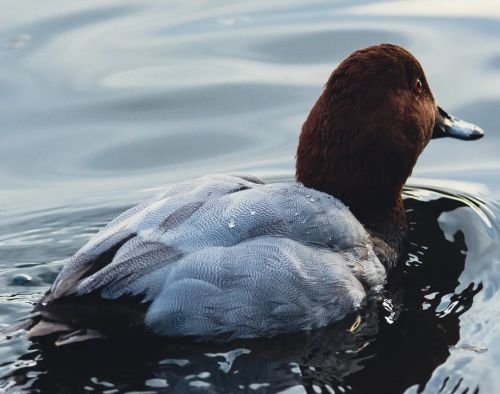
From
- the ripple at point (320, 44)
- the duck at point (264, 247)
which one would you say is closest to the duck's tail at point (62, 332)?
the duck at point (264, 247)

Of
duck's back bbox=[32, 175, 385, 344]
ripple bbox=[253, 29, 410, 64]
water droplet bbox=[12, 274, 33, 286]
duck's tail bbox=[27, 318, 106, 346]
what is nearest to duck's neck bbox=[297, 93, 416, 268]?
duck's back bbox=[32, 175, 385, 344]

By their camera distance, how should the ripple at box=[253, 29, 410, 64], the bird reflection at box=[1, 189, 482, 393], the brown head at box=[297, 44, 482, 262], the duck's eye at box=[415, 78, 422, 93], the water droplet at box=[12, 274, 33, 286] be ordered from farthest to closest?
the ripple at box=[253, 29, 410, 64] → the duck's eye at box=[415, 78, 422, 93] → the brown head at box=[297, 44, 482, 262] → the water droplet at box=[12, 274, 33, 286] → the bird reflection at box=[1, 189, 482, 393]

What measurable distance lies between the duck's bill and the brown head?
42cm

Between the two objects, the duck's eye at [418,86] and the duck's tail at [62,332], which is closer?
the duck's tail at [62,332]

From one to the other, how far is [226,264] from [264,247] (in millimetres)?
219

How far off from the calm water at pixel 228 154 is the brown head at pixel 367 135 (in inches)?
17.0

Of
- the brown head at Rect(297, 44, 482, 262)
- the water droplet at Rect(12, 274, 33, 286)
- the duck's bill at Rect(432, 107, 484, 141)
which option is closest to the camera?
the water droplet at Rect(12, 274, 33, 286)

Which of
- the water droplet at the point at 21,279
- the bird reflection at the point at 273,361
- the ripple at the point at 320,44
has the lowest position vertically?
the bird reflection at the point at 273,361

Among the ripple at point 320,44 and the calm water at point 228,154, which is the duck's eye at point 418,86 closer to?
the calm water at point 228,154

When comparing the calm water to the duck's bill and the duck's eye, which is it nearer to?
the duck's bill

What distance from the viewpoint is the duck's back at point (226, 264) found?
492 centimetres

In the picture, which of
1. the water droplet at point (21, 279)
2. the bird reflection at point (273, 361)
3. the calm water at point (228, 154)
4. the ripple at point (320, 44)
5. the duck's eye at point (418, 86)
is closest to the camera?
the bird reflection at point (273, 361)

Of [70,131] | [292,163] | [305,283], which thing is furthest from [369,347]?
[70,131]

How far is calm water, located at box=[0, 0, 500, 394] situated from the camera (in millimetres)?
4984
